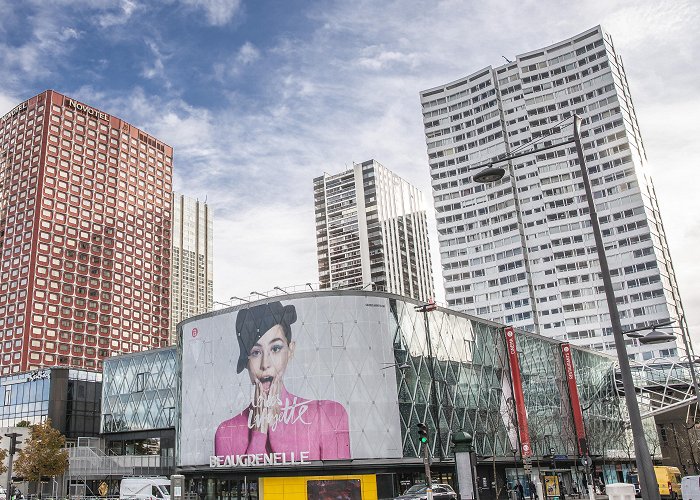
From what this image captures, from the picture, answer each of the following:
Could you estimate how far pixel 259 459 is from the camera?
156ft

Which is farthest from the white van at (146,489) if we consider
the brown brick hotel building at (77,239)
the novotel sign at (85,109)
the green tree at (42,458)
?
the novotel sign at (85,109)

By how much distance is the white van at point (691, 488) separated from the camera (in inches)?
1373

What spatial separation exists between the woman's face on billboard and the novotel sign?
381 ft

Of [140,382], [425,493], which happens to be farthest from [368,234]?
[425,493]

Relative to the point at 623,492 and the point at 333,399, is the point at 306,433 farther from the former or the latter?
the point at 623,492

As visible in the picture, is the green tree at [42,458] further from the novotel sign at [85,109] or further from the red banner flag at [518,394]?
the novotel sign at [85,109]

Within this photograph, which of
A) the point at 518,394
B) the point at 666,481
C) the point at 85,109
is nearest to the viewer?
the point at 666,481

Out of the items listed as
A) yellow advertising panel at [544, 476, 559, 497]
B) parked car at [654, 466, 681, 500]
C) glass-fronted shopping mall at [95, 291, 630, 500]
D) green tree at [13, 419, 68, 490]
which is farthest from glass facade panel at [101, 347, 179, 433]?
parked car at [654, 466, 681, 500]

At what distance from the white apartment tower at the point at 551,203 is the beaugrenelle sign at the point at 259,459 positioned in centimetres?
9224

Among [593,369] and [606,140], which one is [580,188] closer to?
[606,140]

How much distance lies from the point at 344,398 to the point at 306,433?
146 inches

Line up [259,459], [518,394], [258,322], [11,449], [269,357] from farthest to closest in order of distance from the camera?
[518,394] → [258,322] → [269,357] → [259,459] → [11,449]

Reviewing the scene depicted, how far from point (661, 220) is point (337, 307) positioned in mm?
108991

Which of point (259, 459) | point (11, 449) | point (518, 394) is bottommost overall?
point (259, 459)
